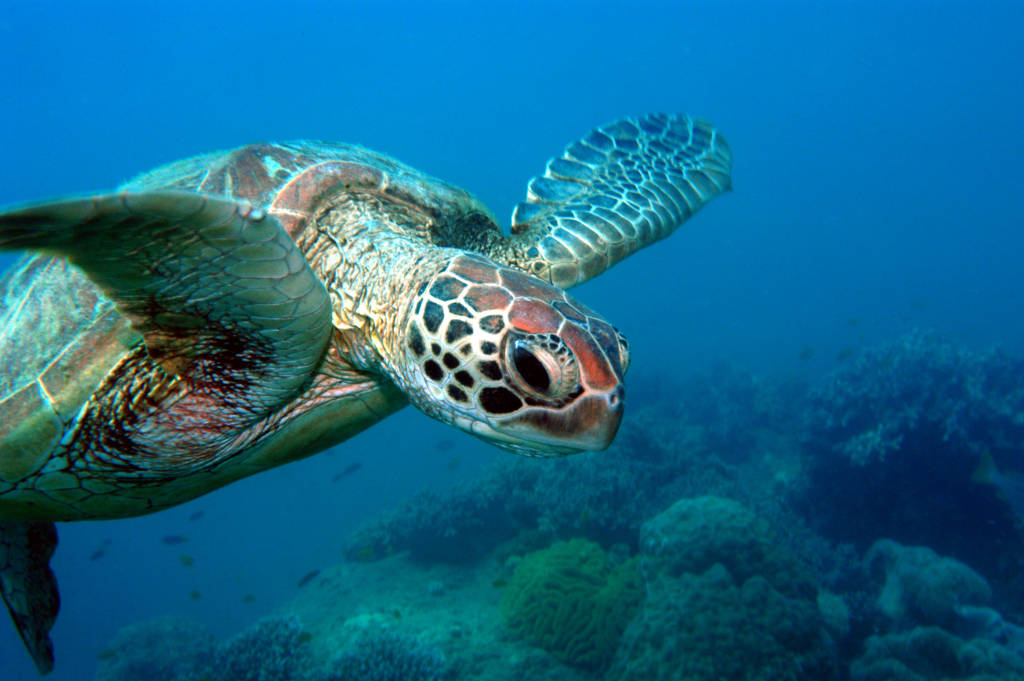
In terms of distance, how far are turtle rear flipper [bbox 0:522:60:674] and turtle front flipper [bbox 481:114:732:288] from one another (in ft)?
8.49

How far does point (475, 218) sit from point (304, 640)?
17.9ft

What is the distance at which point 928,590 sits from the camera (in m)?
5.02

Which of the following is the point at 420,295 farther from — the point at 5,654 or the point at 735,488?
the point at 5,654

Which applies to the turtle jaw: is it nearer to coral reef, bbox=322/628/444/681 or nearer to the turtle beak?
the turtle beak

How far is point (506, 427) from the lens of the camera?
54.9 inches

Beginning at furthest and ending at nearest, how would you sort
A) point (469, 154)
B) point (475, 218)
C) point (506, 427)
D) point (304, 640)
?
point (469, 154) → point (304, 640) → point (475, 218) → point (506, 427)

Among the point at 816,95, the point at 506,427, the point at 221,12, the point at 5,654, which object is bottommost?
the point at 5,654

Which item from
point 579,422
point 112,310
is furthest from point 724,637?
point 112,310

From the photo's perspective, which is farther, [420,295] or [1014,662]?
[1014,662]

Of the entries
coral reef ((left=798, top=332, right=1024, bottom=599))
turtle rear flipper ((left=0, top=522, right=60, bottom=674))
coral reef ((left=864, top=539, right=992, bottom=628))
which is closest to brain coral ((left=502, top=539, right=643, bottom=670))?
coral reef ((left=864, top=539, right=992, bottom=628))

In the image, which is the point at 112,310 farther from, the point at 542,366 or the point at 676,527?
the point at 676,527

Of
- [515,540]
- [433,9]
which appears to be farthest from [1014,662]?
[433,9]

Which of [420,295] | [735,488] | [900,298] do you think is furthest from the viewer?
[900,298]

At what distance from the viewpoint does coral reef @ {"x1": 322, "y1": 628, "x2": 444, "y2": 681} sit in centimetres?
482
